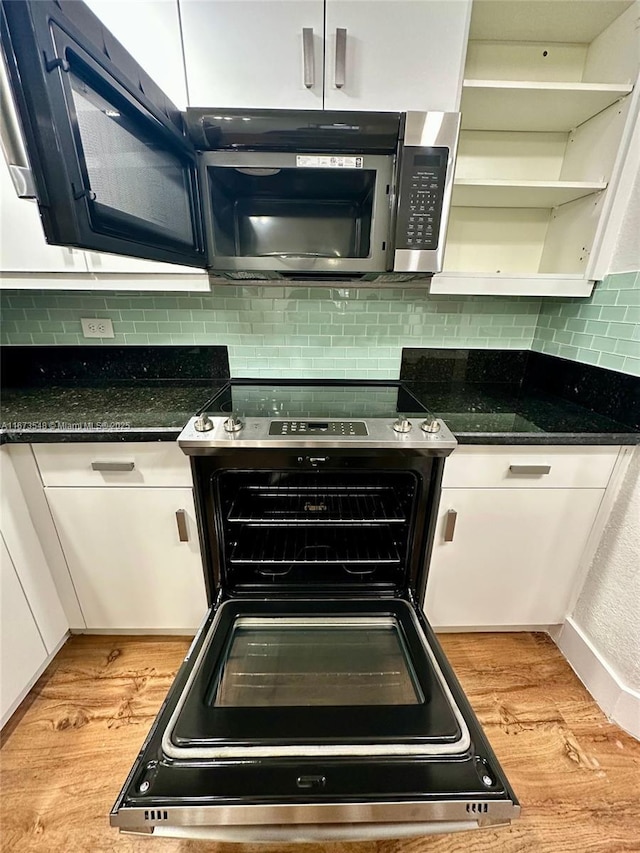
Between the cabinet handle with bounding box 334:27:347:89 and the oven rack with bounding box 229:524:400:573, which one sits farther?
the oven rack with bounding box 229:524:400:573

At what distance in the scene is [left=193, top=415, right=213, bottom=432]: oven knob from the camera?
1.02 m

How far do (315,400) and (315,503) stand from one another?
0.39 m

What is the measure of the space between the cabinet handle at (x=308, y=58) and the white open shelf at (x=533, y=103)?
1.51ft

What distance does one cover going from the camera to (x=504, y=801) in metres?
0.60

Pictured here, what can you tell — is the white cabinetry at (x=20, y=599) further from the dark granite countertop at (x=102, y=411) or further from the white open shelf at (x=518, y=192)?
the white open shelf at (x=518, y=192)

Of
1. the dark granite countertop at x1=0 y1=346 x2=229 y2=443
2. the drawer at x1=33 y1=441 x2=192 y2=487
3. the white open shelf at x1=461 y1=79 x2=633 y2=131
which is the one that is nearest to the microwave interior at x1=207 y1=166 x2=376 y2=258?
the white open shelf at x1=461 y1=79 x2=633 y2=131

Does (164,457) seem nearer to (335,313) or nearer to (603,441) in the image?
(335,313)

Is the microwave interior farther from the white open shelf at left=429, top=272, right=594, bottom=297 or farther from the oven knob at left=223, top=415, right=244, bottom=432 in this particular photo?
the oven knob at left=223, top=415, right=244, bottom=432

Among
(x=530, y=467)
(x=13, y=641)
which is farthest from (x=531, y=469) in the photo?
(x=13, y=641)

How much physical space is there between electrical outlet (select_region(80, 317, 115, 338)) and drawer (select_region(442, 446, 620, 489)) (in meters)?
1.51

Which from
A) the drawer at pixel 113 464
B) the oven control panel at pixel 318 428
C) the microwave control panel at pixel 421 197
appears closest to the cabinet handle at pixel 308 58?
the microwave control panel at pixel 421 197

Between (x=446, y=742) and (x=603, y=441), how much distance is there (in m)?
0.95

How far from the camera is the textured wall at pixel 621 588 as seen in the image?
3.66ft

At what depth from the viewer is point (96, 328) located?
1.53 m
